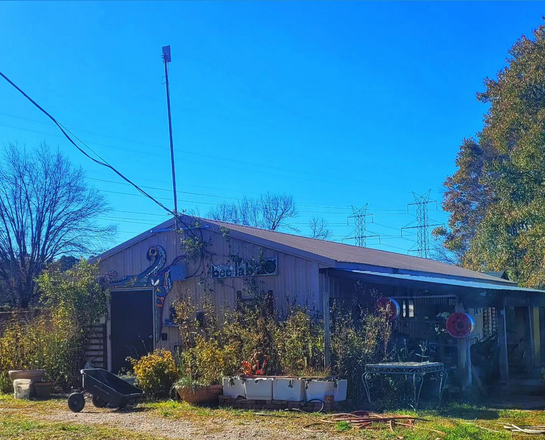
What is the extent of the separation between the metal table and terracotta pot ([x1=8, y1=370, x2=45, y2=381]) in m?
6.95

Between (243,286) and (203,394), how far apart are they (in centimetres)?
371

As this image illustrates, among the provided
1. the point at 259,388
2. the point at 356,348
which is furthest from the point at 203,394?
the point at 356,348

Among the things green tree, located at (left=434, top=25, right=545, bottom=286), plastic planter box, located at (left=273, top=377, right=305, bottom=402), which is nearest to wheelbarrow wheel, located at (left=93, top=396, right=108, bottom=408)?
plastic planter box, located at (left=273, top=377, right=305, bottom=402)

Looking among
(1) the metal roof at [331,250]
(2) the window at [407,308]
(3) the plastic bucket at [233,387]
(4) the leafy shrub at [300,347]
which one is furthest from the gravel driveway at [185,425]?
(2) the window at [407,308]

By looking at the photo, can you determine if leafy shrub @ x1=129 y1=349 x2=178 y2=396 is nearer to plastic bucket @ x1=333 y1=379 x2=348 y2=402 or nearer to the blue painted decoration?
the blue painted decoration

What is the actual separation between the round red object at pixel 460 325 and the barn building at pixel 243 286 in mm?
780

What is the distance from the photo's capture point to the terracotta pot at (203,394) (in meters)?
10.2

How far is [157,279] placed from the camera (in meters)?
14.8

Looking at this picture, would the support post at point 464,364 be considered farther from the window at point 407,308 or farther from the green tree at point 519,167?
the green tree at point 519,167

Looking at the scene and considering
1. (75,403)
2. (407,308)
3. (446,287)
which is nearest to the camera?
(75,403)

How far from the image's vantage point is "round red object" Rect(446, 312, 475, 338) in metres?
10.5

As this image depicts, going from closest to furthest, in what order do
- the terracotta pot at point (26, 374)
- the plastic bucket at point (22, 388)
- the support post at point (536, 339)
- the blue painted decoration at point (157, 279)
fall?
the plastic bucket at point (22, 388) → the terracotta pot at point (26, 374) → the blue painted decoration at point (157, 279) → the support post at point (536, 339)

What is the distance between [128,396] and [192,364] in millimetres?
1292

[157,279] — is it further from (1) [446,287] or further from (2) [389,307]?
(1) [446,287]
